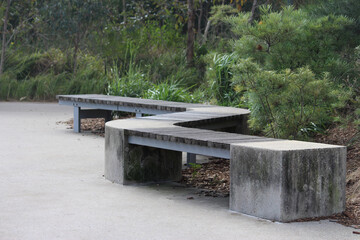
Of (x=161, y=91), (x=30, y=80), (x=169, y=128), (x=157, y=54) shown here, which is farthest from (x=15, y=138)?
(x=157, y=54)

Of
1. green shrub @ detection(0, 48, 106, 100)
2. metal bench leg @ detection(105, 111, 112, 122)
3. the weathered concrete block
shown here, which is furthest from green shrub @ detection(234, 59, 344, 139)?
green shrub @ detection(0, 48, 106, 100)

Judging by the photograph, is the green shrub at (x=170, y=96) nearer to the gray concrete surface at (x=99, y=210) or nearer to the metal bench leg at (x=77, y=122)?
the metal bench leg at (x=77, y=122)

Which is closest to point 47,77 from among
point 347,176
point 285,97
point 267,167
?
point 285,97

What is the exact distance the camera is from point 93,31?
2097 centimetres

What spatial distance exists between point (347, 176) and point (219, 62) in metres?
5.27

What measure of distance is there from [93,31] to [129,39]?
267cm

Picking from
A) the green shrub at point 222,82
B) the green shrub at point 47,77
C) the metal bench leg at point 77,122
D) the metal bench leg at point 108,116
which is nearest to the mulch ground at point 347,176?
the green shrub at point 222,82

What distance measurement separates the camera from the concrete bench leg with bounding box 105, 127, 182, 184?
658 centimetres

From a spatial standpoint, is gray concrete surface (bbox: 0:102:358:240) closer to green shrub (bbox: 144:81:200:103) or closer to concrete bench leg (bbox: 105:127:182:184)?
concrete bench leg (bbox: 105:127:182:184)

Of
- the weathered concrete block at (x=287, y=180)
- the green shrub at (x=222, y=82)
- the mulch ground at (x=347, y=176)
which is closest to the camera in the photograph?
the weathered concrete block at (x=287, y=180)

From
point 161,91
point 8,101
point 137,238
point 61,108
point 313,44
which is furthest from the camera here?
point 8,101

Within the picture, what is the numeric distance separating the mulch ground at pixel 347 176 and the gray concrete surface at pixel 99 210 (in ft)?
0.86

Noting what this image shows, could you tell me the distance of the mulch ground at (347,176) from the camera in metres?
5.40

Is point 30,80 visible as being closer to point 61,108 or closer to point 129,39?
point 61,108
